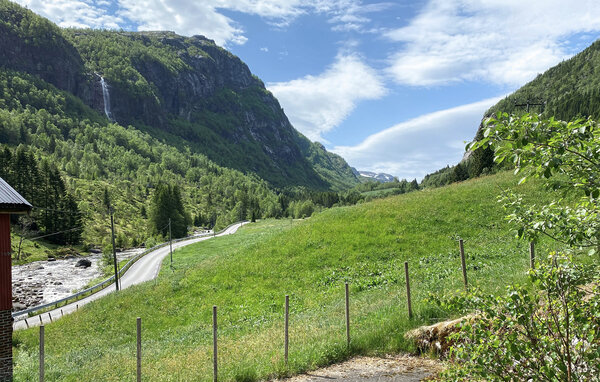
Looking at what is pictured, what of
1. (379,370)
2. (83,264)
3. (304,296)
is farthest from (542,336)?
(83,264)

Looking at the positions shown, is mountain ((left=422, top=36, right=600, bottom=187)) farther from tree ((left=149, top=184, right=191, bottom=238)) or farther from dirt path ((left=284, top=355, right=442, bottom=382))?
tree ((left=149, top=184, right=191, bottom=238))

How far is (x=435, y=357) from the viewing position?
10992mm

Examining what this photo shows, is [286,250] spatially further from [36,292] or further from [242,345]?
[36,292]

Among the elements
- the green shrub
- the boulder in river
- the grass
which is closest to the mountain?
the green shrub

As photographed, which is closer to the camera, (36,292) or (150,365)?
(150,365)

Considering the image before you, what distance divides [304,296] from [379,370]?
508 inches

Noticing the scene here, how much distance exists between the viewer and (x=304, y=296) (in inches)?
926

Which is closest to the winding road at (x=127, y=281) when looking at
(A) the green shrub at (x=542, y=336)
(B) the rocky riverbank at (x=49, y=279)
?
(B) the rocky riverbank at (x=49, y=279)

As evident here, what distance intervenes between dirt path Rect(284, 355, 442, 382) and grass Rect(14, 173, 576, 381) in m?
0.51

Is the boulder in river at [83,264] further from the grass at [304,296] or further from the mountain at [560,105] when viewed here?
the mountain at [560,105]

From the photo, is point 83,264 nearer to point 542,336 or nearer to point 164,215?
point 164,215

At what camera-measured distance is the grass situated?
1302cm

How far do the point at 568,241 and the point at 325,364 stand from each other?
9.44 metres

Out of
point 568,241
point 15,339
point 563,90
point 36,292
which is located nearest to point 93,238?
point 36,292
